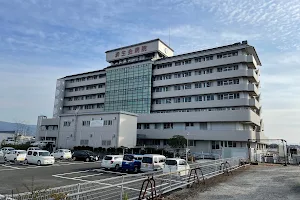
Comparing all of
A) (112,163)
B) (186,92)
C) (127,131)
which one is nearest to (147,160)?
(112,163)

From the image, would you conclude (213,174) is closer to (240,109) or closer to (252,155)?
(252,155)

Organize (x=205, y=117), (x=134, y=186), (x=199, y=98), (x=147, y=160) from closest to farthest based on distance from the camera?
(x=134, y=186) → (x=147, y=160) → (x=205, y=117) → (x=199, y=98)

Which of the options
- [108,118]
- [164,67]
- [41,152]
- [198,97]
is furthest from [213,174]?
[164,67]

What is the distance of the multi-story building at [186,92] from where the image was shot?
4700 cm

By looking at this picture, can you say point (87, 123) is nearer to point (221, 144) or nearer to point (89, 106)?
point (89, 106)

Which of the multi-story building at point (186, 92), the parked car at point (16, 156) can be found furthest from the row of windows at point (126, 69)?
the parked car at point (16, 156)

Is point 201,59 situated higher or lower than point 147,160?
higher

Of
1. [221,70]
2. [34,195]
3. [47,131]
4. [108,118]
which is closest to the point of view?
[34,195]

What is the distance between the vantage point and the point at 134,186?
1397 centimetres

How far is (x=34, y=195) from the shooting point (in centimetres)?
660

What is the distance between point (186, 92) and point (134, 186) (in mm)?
41103

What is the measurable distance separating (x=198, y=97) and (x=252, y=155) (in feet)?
62.7

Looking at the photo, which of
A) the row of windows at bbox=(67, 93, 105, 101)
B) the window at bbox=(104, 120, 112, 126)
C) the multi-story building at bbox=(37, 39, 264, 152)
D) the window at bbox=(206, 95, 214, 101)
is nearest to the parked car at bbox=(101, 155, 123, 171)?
the window at bbox=(104, 120, 112, 126)

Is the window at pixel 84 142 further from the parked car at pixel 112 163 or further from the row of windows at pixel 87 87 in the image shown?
the row of windows at pixel 87 87
